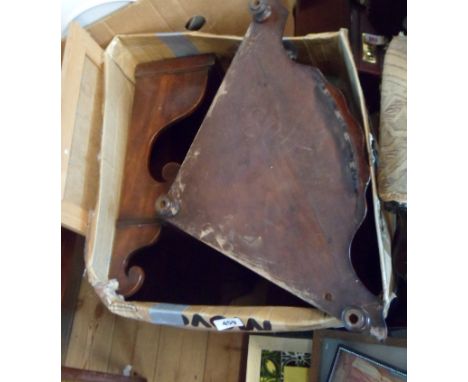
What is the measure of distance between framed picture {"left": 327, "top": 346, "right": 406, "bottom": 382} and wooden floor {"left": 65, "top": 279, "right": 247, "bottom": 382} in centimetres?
26

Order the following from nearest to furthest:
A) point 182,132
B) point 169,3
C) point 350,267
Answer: point 350,267
point 169,3
point 182,132

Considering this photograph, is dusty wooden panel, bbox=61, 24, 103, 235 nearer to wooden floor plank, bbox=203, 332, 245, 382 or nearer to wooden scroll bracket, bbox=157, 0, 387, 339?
wooden scroll bracket, bbox=157, 0, 387, 339

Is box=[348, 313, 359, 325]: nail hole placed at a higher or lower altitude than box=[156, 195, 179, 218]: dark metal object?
lower

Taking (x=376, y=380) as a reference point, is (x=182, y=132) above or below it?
above

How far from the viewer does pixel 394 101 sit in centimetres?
76

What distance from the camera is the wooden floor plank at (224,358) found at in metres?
1.19

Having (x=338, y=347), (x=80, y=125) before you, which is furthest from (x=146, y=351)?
(x=80, y=125)

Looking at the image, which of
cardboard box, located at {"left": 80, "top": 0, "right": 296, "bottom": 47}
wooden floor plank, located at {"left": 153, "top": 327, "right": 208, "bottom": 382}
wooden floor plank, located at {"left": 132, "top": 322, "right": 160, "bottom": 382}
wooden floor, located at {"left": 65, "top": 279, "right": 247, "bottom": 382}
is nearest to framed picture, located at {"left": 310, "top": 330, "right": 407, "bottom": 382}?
wooden floor, located at {"left": 65, "top": 279, "right": 247, "bottom": 382}

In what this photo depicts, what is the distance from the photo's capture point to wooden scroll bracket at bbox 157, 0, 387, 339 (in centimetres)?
74

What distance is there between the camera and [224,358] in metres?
1.20
